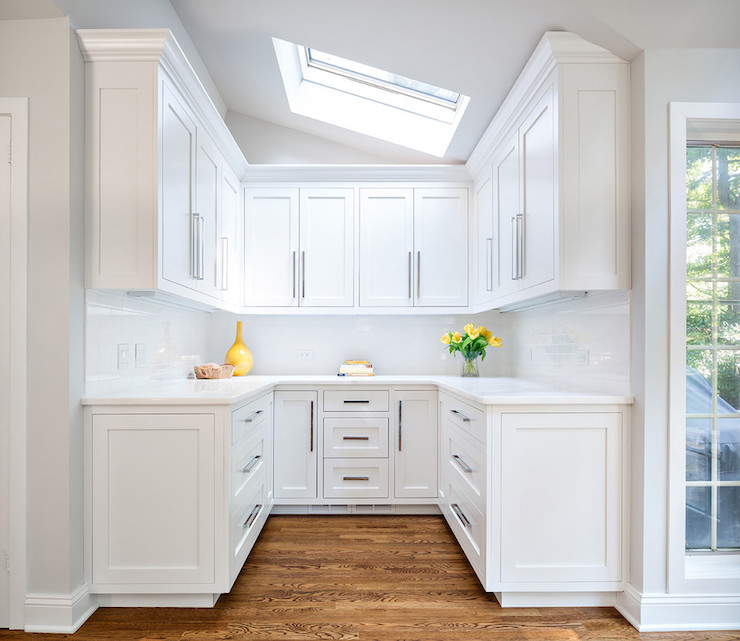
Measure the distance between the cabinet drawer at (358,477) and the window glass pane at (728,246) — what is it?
2.05m

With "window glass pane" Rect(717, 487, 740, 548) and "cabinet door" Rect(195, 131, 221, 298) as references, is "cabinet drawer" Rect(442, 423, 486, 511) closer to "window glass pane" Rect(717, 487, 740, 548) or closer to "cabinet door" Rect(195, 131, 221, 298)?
"window glass pane" Rect(717, 487, 740, 548)

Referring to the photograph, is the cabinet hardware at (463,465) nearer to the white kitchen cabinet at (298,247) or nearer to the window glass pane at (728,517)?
the window glass pane at (728,517)

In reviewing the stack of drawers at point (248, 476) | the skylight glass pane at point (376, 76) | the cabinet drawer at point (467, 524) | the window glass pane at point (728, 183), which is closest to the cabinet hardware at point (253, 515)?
the stack of drawers at point (248, 476)

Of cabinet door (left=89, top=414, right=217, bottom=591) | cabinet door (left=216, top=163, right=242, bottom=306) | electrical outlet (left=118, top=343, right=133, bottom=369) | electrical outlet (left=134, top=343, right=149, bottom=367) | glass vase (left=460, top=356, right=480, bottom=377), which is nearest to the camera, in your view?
cabinet door (left=89, top=414, right=217, bottom=591)

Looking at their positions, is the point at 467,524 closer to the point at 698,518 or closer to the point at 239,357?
the point at 698,518

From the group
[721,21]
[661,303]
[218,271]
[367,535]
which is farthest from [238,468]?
[721,21]

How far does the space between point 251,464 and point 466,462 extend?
1039 mm

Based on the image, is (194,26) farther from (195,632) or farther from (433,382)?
(195,632)

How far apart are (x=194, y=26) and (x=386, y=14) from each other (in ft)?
3.88

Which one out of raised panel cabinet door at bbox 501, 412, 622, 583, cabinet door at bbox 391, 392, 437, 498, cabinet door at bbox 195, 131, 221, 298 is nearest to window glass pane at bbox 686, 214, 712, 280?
raised panel cabinet door at bbox 501, 412, 622, 583

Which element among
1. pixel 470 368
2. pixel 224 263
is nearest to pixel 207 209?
pixel 224 263

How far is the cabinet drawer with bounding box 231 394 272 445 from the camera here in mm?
2108

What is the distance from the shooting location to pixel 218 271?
2949mm

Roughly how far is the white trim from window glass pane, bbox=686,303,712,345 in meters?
0.13
